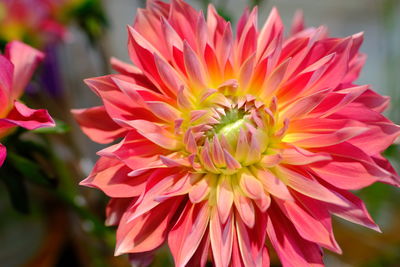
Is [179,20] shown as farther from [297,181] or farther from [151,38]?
[297,181]

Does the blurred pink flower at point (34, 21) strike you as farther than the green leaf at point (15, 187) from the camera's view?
Yes

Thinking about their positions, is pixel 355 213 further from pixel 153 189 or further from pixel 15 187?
pixel 15 187

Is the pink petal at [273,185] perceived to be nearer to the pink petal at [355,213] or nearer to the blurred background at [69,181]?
the pink petal at [355,213]

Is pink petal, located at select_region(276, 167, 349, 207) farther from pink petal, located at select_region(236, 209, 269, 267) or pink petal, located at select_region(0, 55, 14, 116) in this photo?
pink petal, located at select_region(0, 55, 14, 116)

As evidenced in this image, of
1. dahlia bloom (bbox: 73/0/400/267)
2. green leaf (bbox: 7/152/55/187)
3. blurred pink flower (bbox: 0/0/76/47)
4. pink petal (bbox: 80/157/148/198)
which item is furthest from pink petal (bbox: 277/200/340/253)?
blurred pink flower (bbox: 0/0/76/47)

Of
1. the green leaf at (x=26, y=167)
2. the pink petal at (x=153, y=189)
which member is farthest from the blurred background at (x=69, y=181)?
the pink petal at (x=153, y=189)

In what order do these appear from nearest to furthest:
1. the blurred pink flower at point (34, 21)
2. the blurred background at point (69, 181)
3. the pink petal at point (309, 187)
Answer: the pink petal at point (309, 187) < the blurred background at point (69, 181) < the blurred pink flower at point (34, 21)
